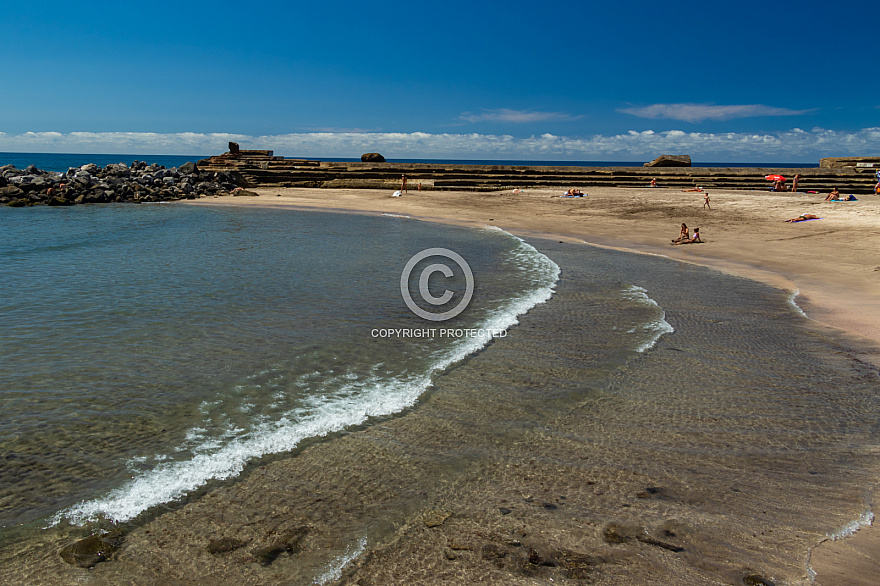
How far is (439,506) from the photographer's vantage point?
3.79m

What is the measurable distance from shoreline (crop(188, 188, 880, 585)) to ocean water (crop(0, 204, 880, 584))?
1.54 feet

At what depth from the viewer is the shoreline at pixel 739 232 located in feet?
27.9

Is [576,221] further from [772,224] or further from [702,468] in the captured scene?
[702,468]

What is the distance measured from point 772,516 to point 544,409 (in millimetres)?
2243

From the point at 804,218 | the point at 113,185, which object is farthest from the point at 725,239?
the point at 113,185

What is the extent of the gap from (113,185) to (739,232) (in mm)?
37967

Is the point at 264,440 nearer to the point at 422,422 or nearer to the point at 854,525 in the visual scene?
the point at 422,422

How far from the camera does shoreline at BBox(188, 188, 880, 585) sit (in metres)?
8.49

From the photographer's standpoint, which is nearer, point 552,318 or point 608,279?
point 552,318

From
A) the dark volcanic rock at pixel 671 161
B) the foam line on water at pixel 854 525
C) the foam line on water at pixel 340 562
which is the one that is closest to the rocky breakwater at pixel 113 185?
the dark volcanic rock at pixel 671 161

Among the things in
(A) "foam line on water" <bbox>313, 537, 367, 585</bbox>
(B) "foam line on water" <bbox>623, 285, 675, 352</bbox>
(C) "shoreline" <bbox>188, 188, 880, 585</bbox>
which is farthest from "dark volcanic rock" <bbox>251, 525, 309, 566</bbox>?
(B) "foam line on water" <bbox>623, 285, 675, 352</bbox>

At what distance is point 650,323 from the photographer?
8797 mm

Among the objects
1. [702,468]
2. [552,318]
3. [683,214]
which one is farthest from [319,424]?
[683,214]

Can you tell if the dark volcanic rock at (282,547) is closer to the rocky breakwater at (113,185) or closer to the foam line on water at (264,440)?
the foam line on water at (264,440)
